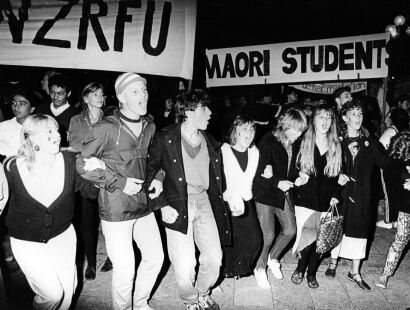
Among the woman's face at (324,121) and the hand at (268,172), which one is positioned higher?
the woman's face at (324,121)

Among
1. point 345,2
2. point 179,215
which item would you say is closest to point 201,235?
point 179,215

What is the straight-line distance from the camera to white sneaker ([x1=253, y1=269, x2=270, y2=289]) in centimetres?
428

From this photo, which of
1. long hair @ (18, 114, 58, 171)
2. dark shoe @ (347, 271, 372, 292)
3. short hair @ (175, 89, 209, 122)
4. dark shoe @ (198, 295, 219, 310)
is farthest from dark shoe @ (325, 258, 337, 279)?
long hair @ (18, 114, 58, 171)

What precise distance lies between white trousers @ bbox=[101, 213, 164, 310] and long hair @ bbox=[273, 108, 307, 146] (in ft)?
5.99

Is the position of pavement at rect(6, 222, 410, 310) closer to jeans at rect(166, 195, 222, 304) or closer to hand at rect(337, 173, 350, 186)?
jeans at rect(166, 195, 222, 304)

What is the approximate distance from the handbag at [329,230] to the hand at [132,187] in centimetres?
227

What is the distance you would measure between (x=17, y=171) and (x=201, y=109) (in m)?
1.70

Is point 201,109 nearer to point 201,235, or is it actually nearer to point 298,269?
point 201,235

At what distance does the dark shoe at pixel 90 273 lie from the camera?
14.5 feet

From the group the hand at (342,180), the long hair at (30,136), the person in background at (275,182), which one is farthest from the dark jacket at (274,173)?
the long hair at (30,136)

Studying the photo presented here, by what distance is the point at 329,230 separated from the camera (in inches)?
163

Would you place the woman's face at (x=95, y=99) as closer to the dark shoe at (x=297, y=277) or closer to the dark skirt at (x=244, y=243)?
the dark skirt at (x=244, y=243)

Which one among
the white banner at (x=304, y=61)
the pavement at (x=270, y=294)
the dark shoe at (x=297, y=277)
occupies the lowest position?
the pavement at (x=270, y=294)

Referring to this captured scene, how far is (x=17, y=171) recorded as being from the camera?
2785 millimetres
